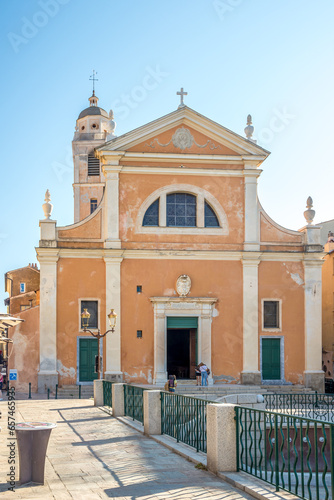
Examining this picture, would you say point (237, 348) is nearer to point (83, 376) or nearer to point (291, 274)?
point (291, 274)

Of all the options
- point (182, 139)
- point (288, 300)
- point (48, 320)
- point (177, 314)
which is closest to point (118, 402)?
point (48, 320)

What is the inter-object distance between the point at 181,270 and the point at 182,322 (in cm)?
221

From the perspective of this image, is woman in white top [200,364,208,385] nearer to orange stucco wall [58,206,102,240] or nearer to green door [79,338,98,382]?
green door [79,338,98,382]

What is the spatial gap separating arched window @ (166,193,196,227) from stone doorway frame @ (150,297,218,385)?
332 centimetres

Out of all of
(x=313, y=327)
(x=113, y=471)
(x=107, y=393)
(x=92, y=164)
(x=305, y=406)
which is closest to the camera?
(x=113, y=471)

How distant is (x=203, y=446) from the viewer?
11172 millimetres

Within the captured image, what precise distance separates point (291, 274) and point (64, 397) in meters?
11.0

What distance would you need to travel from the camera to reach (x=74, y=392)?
88.3ft

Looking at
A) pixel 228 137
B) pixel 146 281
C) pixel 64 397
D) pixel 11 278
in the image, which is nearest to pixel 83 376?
pixel 64 397

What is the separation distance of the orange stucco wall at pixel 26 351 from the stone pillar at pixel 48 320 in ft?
2.63

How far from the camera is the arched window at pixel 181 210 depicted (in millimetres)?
29062

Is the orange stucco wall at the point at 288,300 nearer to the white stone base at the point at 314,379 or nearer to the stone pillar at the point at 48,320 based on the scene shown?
the white stone base at the point at 314,379

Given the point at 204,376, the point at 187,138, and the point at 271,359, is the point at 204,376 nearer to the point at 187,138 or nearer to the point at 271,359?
the point at 271,359

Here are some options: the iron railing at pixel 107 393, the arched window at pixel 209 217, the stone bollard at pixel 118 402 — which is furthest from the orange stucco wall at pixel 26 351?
the stone bollard at pixel 118 402
